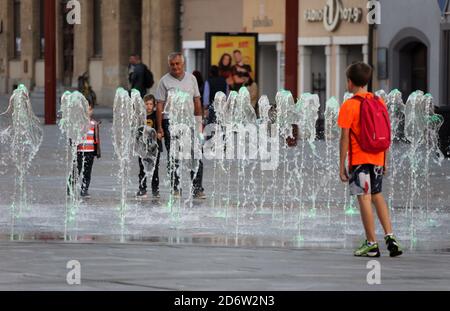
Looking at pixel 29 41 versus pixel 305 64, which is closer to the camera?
pixel 305 64

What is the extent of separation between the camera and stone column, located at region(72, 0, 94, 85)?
53.7 m

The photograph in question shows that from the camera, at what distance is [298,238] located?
1393 cm

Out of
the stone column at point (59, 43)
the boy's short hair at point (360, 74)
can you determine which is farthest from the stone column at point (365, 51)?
the boy's short hair at point (360, 74)

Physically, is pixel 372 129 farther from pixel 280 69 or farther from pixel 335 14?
pixel 280 69

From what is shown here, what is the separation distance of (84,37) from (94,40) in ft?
1.33

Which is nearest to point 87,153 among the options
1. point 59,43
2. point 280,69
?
point 280,69

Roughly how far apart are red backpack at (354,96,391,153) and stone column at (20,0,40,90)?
4573cm

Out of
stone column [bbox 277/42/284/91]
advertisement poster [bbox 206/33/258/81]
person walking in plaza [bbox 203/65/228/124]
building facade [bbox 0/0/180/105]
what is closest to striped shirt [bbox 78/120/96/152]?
person walking in plaza [bbox 203/65/228/124]

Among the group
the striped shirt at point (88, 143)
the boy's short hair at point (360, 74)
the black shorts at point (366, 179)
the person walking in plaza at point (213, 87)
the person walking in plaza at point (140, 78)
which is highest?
the person walking in plaza at point (140, 78)

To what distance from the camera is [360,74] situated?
41.5 feet

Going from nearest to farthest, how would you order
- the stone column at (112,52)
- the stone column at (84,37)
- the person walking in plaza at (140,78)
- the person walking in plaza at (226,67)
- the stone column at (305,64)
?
the person walking in plaza at (226,67), the person walking in plaza at (140,78), the stone column at (305,64), the stone column at (112,52), the stone column at (84,37)

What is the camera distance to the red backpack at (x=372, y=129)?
40.9 feet

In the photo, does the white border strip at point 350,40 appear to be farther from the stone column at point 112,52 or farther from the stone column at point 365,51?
the stone column at point 112,52

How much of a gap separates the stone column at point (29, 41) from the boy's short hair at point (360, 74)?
45530 millimetres
